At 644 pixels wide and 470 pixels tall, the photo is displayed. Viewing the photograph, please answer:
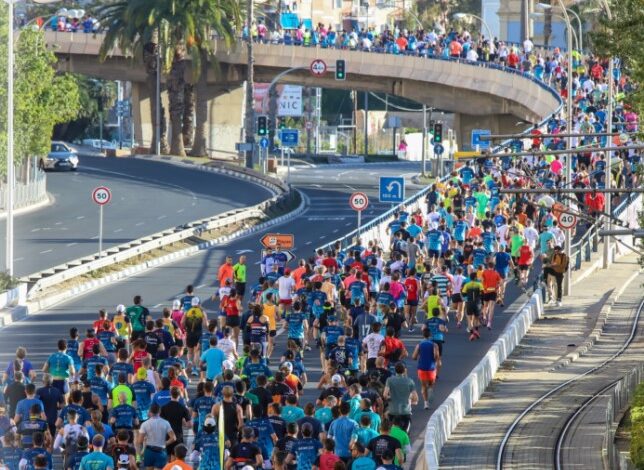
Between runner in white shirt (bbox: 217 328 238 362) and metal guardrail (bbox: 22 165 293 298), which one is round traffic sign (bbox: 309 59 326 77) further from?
runner in white shirt (bbox: 217 328 238 362)

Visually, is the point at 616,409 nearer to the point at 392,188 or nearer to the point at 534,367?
the point at 534,367

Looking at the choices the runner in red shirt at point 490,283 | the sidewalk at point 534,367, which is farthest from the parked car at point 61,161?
the runner in red shirt at point 490,283

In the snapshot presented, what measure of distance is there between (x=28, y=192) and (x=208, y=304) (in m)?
25.1

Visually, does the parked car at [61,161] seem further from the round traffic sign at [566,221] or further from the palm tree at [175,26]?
the round traffic sign at [566,221]

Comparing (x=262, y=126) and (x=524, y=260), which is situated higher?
(x=262, y=126)

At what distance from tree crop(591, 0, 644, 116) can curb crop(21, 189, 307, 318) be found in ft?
44.3

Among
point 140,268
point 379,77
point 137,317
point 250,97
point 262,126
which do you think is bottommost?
point 140,268

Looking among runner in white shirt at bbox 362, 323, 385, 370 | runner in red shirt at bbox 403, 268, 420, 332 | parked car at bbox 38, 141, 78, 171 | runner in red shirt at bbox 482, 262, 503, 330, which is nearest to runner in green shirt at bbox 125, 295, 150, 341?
runner in white shirt at bbox 362, 323, 385, 370

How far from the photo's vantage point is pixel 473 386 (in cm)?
2595

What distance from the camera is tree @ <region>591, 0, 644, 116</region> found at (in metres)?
22.9

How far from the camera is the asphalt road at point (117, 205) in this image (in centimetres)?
4703

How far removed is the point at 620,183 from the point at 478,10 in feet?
314

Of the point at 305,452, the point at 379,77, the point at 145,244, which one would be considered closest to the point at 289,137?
the point at 379,77

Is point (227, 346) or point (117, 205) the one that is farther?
point (117, 205)
